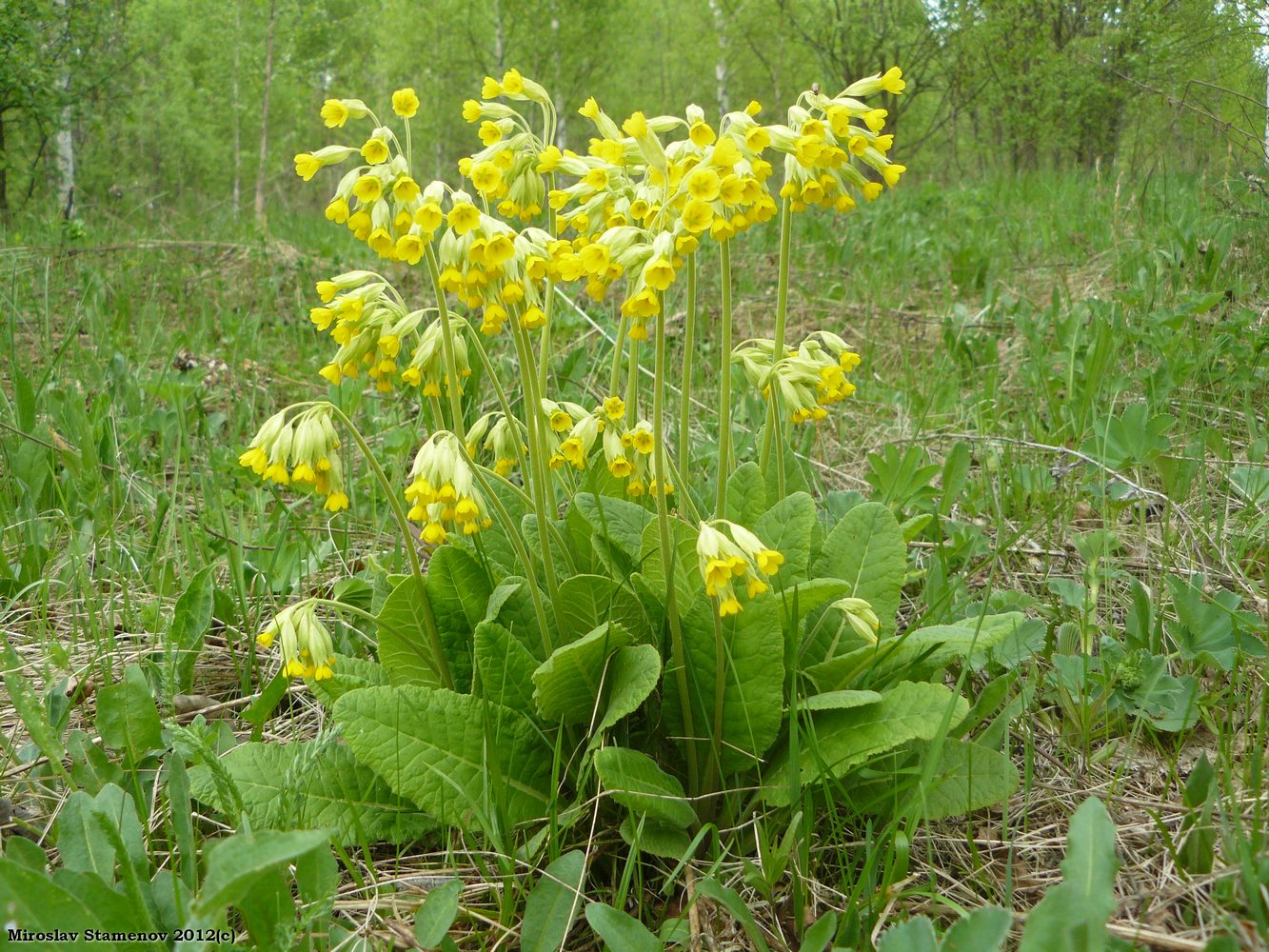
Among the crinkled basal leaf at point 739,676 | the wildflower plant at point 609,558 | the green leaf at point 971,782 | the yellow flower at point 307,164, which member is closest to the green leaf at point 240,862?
the wildflower plant at point 609,558

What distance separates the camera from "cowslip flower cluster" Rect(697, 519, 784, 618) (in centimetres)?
154

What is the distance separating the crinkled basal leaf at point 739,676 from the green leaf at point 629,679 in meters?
0.11

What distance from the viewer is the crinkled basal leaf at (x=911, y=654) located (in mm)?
1812

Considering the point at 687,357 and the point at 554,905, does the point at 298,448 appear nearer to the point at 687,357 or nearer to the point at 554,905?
the point at 687,357

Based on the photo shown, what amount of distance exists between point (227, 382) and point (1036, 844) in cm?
391

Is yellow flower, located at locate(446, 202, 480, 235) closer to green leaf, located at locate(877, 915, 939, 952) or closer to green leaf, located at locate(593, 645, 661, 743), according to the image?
green leaf, located at locate(593, 645, 661, 743)

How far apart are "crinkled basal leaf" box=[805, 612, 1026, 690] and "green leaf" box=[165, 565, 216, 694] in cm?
146

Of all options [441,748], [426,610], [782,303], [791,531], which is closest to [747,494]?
[791,531]

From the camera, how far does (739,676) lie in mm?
1759

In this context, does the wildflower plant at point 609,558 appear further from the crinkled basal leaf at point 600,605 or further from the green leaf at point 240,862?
the green leaf at point 240,862

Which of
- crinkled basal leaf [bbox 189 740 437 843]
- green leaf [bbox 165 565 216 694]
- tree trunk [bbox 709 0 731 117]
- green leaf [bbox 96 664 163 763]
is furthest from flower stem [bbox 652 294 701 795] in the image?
tree trunk [bbox 709 0 731 117]

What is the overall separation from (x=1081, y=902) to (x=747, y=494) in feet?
3.81

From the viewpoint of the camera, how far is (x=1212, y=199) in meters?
5.35

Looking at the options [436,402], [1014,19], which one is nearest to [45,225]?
[436,402]
